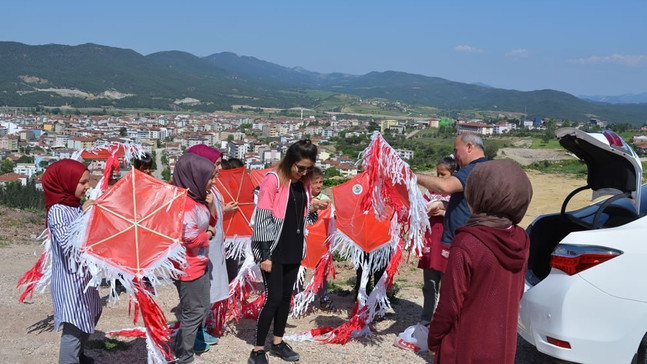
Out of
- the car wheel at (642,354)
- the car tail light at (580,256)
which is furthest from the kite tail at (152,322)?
the car wheel at (642,354)

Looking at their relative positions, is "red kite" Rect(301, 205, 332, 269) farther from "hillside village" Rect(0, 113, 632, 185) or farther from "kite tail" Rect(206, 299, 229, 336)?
"hillside village" Rect(0, 113, 632, 185)

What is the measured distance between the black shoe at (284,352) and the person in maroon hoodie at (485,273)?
92.7 inches

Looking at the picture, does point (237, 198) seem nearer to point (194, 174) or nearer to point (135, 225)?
point (194, 174)

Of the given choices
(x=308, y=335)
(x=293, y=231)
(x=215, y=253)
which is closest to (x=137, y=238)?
(x=215, y=253)

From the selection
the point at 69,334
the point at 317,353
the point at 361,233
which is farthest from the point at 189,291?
the point at 361,233

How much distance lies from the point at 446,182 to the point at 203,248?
201cm

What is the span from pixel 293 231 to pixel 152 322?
130 cm

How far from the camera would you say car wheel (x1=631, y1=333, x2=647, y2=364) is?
383 centimetres

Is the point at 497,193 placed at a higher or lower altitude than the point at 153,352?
higher

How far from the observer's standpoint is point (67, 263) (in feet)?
13.4

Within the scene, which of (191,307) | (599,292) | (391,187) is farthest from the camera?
(391,187)

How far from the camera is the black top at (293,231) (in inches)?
187

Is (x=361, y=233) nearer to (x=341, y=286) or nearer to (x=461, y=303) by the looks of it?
(x=341, y=286)

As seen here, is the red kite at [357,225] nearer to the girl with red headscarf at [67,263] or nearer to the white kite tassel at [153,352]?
the white kite tassel at [153,352]
